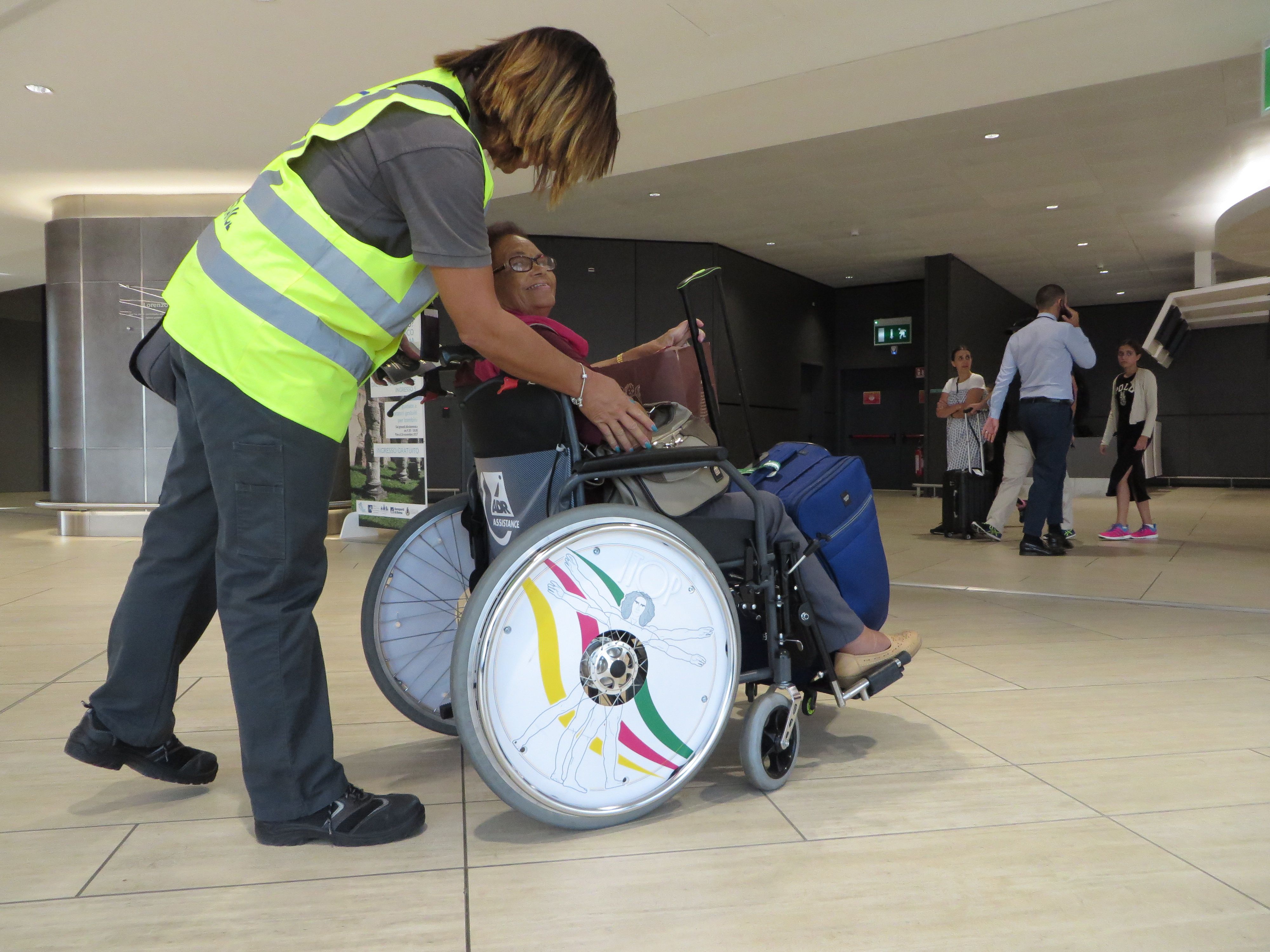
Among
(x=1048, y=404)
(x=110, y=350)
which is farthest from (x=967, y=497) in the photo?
(x=110, y=350)

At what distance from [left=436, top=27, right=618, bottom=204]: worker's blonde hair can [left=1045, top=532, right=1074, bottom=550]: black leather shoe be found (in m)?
4.73

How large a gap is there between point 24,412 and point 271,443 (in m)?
17.8

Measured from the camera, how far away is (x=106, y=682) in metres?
1.53

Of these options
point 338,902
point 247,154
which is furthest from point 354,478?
point 338,902

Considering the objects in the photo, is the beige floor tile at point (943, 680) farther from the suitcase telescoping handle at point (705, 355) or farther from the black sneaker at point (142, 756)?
the black sneaker at point (142, 756)

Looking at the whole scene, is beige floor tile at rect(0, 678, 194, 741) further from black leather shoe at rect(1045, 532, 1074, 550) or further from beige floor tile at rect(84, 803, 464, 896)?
black leather shoe at rect(1045, 532, 1074, 550)

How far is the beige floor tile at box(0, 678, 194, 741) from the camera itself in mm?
1996

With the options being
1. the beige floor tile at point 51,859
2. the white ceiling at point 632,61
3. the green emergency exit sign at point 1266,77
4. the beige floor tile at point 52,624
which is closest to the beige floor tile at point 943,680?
the beige floor tile at point 51,859

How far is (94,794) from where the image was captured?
1.65m

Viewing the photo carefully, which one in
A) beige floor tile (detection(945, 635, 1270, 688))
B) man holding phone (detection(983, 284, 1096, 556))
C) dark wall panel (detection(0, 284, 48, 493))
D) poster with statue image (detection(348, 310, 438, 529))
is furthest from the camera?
dark wall panel (detection(0, 284, 48, 493))

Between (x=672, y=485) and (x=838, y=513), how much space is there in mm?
372

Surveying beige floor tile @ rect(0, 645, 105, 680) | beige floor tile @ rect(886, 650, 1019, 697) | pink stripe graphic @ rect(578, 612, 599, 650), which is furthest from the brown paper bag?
beige floor tile @ rect(0, 645, 105, 680)

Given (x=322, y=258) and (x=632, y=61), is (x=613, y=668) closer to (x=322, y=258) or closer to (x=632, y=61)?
(x=322, y=258)

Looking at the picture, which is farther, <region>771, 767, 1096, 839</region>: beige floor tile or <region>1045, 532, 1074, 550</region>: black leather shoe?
<region>1045, 532, 1074, 550</region>: black leather shoe
